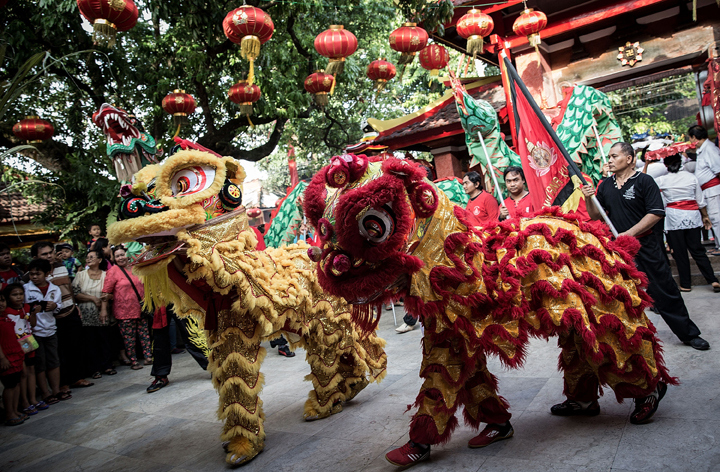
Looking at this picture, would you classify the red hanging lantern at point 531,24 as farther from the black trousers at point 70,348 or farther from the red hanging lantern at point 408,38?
the black trousers at point 70,348

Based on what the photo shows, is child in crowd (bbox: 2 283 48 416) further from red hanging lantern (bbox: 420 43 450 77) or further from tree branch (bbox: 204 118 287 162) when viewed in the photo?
red hanging lantern (bbox: 420 43 450 77)

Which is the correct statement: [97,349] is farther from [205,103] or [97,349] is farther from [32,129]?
[205,103]

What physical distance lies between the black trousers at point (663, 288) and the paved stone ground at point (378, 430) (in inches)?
7.8

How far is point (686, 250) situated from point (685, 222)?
352 millimetres

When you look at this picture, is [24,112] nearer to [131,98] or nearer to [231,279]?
[131,98]

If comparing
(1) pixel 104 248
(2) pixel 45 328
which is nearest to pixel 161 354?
(2) pixel 45 328

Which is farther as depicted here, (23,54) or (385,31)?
(385,31)

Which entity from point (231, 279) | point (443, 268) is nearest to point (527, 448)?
point (443, 268)

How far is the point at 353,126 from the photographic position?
52.6 ft

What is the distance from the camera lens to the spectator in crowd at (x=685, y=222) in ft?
17.9

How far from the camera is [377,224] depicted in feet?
6.95

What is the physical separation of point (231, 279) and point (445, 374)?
4.70 feet

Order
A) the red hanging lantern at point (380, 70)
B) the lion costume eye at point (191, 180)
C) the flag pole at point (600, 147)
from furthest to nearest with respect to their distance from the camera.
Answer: the red hanging lantern at point (380, 70)
the flag pole at point (600, 147)
the lion costume eye at point (191, 180)

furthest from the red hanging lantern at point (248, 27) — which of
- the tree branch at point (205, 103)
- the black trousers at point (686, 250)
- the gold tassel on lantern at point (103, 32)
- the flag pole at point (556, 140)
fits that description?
the black trousers at point (686, 250)
